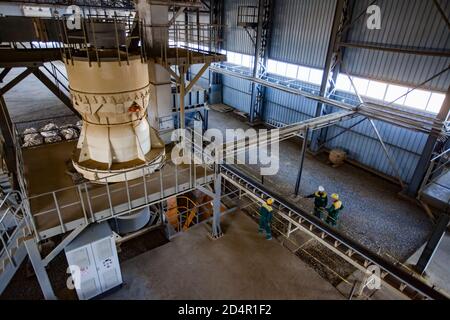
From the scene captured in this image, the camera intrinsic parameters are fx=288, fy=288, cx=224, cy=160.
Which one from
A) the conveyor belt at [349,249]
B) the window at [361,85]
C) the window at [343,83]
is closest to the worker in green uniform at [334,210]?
the conveyor belt at [349,249]

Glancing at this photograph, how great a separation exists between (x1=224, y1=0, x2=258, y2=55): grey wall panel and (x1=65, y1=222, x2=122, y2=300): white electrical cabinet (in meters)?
21.4

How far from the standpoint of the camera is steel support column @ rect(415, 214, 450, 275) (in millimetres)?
10000

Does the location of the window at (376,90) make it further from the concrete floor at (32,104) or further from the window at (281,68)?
the concrete floor at (32,104)

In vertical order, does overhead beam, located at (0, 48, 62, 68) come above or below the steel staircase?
above

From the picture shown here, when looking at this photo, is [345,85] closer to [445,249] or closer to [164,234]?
[445,249]

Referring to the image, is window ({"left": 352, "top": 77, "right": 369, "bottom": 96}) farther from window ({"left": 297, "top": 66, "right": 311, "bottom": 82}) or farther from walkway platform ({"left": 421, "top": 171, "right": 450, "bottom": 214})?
walkway platform ({"left": 421, "top": 171, "right": 450, "bottom": 214})

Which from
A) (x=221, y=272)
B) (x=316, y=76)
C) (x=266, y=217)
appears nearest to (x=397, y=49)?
(x=316, y=76)

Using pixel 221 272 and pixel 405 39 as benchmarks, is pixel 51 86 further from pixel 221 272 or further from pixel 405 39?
pixel 405 39

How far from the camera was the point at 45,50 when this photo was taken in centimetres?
885

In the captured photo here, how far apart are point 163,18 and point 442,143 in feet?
48.5

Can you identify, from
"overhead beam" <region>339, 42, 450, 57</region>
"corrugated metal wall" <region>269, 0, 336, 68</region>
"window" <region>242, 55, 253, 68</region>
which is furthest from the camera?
"window" <region>242, 55, 253, 68</region>

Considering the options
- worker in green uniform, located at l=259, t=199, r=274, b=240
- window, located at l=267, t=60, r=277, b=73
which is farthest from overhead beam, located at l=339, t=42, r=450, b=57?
worker in green uniform, located at l=259, t=199, r=274, b=240

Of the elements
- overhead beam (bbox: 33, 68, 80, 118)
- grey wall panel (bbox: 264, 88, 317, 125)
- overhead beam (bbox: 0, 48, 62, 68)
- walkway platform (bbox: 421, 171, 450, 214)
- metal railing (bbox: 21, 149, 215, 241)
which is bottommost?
walkway platform (bbox: 421, 171, 450, 214)

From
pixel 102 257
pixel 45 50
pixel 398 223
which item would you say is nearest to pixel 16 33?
pixel 45 50
